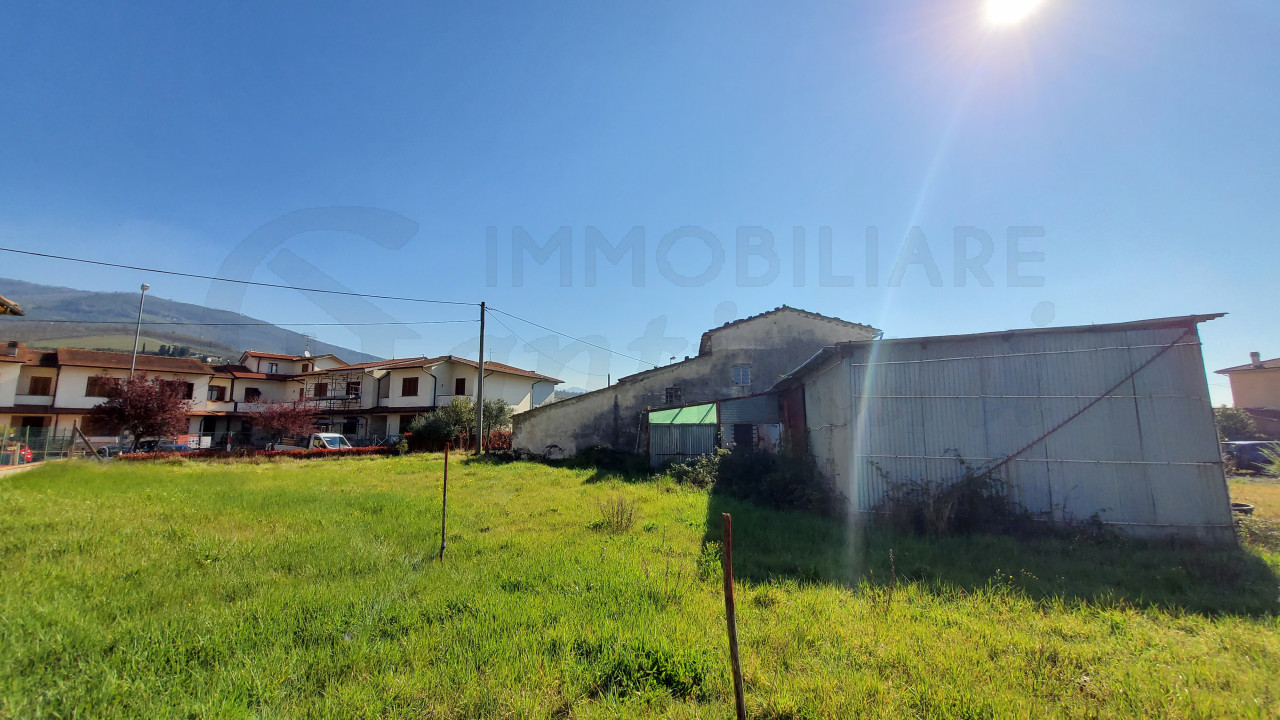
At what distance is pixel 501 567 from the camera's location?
595 centimetres

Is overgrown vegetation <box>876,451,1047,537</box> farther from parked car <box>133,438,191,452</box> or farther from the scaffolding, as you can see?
the scaffolding

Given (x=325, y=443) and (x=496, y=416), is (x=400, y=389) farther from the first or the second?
(x=496, y=416)

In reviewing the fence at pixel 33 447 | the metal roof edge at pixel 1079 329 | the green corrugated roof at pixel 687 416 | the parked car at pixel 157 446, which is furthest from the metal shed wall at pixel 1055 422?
the parked car at pixel 157 446

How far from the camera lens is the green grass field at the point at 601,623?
10.7 ft

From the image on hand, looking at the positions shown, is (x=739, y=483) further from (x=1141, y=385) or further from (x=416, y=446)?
(x=416, y=446)

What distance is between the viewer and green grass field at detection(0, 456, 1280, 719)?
10.7 ft

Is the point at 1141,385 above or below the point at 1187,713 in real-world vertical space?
above

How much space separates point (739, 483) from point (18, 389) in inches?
1754

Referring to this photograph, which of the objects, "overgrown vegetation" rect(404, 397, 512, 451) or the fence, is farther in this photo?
"overgrown vegetation" rect(404, 397, 512, 451)

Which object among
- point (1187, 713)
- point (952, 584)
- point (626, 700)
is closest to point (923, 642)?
point (1187, 713)

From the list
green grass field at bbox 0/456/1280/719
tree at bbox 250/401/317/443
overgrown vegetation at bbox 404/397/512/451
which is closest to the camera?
green grass field at bbox 0/456/1280/719

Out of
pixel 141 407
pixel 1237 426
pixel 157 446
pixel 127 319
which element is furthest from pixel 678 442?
pixel 127 319

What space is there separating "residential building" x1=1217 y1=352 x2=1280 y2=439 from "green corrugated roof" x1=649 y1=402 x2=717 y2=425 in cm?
3052

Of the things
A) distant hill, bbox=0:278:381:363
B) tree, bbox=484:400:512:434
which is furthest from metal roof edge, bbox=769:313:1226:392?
distant hill, bbox=0:278:381:363
